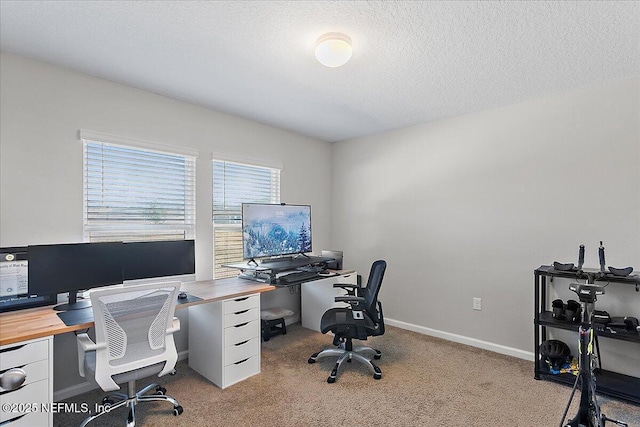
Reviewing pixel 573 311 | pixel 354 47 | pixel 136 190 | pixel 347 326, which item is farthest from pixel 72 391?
pixel 573 311

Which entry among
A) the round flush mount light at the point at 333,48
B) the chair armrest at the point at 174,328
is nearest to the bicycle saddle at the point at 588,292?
the round flush mount light at the point at 333,48

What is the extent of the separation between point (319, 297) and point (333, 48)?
2723mm

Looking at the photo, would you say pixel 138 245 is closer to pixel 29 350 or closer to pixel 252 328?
pixel 29 350

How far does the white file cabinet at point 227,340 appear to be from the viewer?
8.23 feet

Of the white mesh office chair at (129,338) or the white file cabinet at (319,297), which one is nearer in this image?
the white mesh office chair at (129,338)

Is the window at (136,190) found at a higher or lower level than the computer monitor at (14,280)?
higher

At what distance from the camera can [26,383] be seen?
1.65 m

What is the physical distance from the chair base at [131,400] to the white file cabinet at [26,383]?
32cm

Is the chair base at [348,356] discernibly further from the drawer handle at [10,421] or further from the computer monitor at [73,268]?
the drawer handle at [10,421]

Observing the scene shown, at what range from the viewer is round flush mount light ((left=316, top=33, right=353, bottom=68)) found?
75.1 inches

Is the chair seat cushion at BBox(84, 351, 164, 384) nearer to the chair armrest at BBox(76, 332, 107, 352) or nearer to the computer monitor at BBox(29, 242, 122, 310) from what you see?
the chair armrest at BBox(76, 332, 107, 352)

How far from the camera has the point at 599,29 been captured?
1854 millimetres

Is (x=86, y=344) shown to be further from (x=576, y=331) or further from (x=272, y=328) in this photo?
(x=576, y=331)

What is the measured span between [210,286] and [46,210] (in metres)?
1.31
